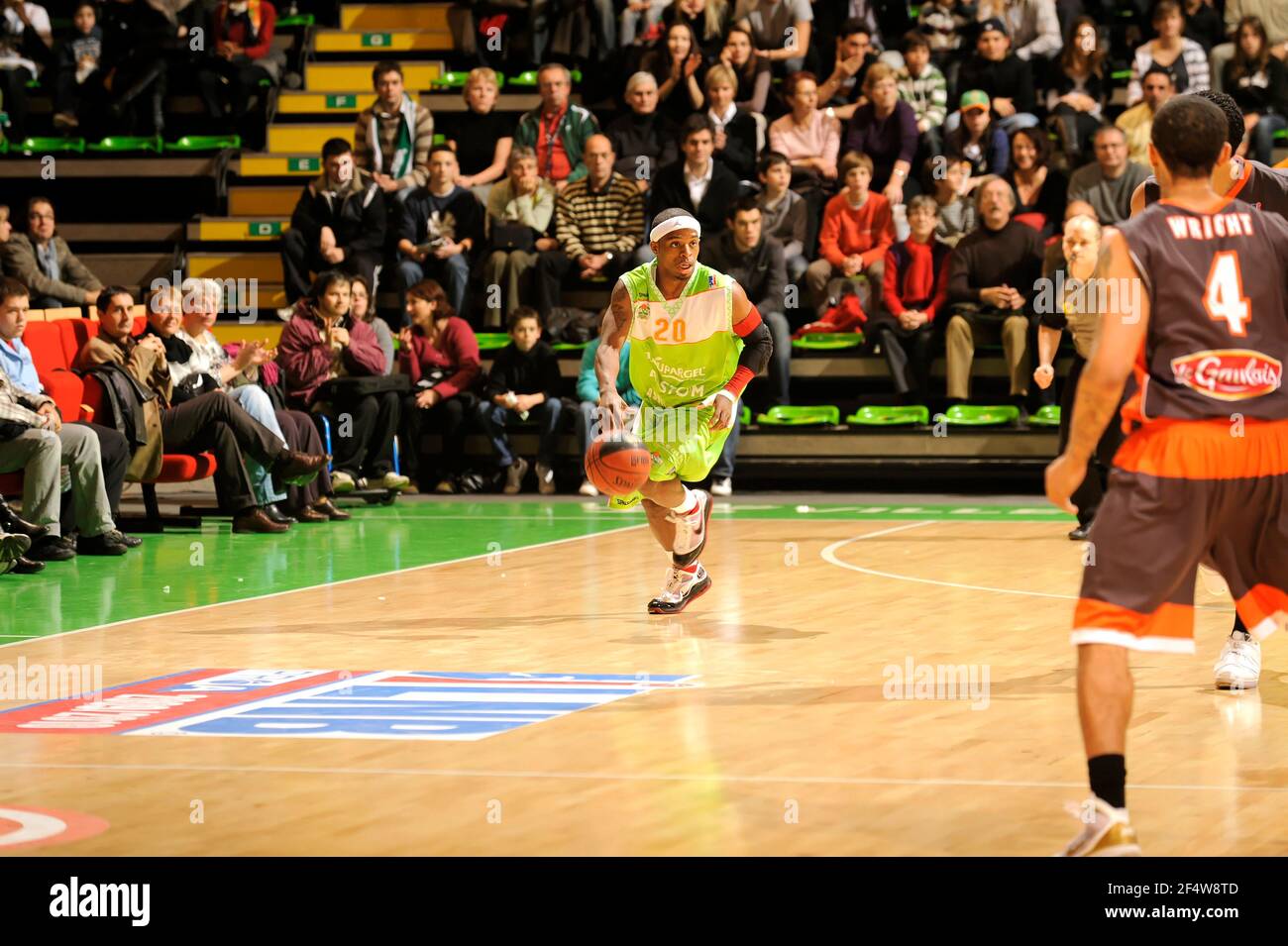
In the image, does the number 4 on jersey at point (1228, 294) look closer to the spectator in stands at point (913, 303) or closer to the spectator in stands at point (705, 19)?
the spectator in stands at point (913, 303)

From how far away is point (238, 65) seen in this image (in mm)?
18781

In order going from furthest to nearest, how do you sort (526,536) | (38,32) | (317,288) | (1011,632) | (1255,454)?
(38,32), (317,288), (526,536), (1011,632), (1255,454)

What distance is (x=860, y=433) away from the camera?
15.0m

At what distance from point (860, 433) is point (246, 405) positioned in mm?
4977

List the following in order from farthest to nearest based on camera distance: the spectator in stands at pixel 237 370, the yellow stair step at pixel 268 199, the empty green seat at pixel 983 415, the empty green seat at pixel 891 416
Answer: the yellow stair step at pixel 268 199 → the empty green seat at pixel 891 416 → the empty green seat at pixel 983 415 → the spectator in stands at pixel 237 370

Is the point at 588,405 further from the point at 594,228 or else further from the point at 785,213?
the point at 785,213

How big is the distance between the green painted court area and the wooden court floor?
0.50 meters

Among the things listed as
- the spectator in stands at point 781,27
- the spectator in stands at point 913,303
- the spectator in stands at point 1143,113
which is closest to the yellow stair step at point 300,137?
the spectator in stands at point 781,27

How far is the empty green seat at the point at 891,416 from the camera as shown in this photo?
1498 cm

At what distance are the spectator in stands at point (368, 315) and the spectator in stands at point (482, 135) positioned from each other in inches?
98.3

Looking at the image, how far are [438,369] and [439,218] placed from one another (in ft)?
5.69
